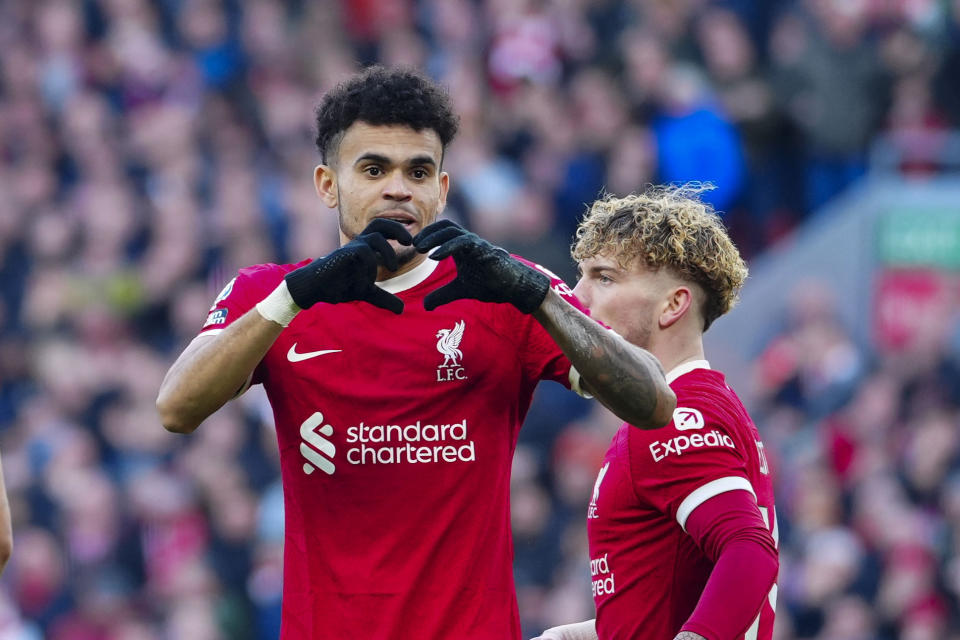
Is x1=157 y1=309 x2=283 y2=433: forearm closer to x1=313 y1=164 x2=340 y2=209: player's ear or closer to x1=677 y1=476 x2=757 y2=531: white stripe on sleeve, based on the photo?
x1=313 y1=164 x2=340 y2=209: player's ear

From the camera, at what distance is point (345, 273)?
4.15 m

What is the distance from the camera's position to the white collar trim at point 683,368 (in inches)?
196

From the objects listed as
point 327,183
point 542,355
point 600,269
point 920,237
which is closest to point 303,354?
point 327,183

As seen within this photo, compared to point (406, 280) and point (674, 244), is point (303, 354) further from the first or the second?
point (674, 244)

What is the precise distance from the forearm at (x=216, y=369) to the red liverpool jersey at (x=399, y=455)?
244 mm

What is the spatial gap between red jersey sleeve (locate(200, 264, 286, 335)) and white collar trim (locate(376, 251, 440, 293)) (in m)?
0.27

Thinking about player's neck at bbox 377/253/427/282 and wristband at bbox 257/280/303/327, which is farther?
player's neck at bbox 377/253/427/282

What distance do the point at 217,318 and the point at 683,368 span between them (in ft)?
4.32

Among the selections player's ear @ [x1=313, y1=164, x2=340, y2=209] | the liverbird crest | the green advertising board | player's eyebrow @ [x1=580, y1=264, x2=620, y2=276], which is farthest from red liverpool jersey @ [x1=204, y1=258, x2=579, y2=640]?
the green advertising board

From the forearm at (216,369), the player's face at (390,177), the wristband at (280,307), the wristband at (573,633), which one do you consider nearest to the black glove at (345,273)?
the wristband at (280,307)

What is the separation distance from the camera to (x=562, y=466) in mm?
10805

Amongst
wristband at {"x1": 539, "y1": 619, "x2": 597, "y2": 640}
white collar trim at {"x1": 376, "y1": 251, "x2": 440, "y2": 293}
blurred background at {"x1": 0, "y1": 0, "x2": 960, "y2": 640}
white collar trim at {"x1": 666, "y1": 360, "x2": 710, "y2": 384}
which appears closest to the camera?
white collar trim at {"x1": 376, "y1": 251, "x2": 440, "y2": 293}

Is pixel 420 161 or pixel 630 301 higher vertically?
pixel 420 161

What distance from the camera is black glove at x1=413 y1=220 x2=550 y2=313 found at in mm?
4141
